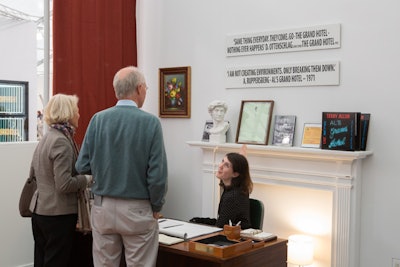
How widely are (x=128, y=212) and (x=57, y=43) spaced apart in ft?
8.39

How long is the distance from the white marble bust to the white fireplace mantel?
25 cm

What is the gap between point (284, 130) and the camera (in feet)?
13.9

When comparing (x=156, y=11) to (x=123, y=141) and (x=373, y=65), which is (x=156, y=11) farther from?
(x=123, y=141)

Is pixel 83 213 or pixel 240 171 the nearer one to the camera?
pixel 83 213

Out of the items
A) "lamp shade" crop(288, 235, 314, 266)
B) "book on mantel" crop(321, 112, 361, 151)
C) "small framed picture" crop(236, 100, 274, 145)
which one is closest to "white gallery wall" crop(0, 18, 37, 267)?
"small framed picture" crop(236, 100, 274, 145)

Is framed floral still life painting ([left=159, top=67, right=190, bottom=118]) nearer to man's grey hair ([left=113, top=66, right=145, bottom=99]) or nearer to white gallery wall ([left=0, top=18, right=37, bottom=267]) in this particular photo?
white gallery wall ([left=0, top=18, right=37, bottom=267])

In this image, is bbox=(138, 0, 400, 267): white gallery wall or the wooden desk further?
bbox=(138, 0, 400, 267): white gallery wall

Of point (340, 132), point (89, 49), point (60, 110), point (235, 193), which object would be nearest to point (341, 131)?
point (340, 132)

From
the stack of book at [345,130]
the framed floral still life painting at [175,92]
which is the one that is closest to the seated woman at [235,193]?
the stack of book at [345,130]

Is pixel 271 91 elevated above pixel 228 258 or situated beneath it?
elevated above

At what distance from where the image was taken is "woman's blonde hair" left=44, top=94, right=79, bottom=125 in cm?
329

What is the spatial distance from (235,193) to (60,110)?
1284 mm

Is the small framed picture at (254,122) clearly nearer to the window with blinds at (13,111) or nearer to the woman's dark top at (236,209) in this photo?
the woman's dark top at (236,209)

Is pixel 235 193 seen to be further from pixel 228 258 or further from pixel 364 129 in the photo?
pixel 364 129
